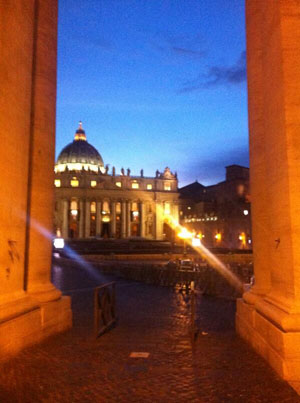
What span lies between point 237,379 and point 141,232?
9506 centimetres

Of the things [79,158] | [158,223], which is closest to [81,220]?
[158,223]

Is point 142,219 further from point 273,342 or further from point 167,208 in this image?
point 273,342

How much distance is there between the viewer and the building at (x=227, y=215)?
201ft

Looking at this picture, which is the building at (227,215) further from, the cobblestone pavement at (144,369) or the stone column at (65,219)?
the cobblestone pavement at (144,369)

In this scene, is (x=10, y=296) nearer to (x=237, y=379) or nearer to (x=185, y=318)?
(x=237, y=379)

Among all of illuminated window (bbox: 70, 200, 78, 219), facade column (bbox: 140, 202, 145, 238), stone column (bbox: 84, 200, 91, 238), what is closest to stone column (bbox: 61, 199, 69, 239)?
illuminated window (bbox: 70, 200, 78, 219)

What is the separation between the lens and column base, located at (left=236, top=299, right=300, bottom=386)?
5.21 metres

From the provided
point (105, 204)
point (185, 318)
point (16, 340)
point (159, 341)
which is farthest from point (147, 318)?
point (105, 204)

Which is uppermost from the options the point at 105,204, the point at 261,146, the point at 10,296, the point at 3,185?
the point at 105,204

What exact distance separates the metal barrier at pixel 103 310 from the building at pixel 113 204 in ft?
278

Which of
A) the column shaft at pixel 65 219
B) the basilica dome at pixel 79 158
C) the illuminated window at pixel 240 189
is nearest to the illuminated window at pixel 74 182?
the column shaft at pixel 65 219

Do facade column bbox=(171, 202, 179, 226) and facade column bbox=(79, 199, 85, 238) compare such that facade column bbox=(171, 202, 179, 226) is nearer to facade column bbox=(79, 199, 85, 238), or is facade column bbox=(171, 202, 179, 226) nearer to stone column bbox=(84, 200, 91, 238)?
stone column bbox=(84, 200, 91, 238)

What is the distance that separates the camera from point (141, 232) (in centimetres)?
10019

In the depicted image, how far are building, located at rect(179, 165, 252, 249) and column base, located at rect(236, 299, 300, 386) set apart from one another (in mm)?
53195
